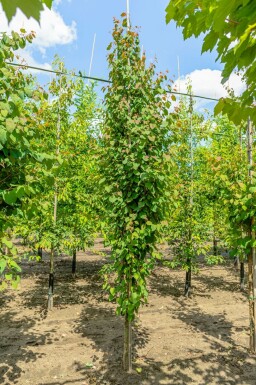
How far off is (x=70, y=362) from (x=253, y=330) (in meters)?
4.03

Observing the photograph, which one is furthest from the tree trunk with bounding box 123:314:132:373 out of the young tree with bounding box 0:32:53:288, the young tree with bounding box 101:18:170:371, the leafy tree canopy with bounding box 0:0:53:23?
the leafy tree canopy with bounding box 0:0:53:23

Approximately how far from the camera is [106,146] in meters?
5.56

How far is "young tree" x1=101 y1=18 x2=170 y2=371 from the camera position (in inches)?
199

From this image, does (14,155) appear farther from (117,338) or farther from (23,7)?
(117,338)

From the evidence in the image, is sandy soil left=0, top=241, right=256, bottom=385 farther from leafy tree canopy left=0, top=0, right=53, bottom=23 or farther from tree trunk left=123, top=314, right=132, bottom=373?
leafy tree canopy left=0, top=0, right=53, bottom=23

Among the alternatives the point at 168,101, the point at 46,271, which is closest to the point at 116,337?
the point at 168,101

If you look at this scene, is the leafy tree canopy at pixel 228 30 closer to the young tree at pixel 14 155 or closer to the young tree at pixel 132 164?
the young tree at pixel 14 155

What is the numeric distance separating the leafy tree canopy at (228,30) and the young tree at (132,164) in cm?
297

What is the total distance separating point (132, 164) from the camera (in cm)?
501

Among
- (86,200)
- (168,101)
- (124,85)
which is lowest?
(86,200)

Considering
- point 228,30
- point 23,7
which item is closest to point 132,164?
point 228,30

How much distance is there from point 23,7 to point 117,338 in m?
7.32

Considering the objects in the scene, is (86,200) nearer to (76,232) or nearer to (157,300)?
(76,232)

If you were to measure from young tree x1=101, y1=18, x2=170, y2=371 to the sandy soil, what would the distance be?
837 millimetres
